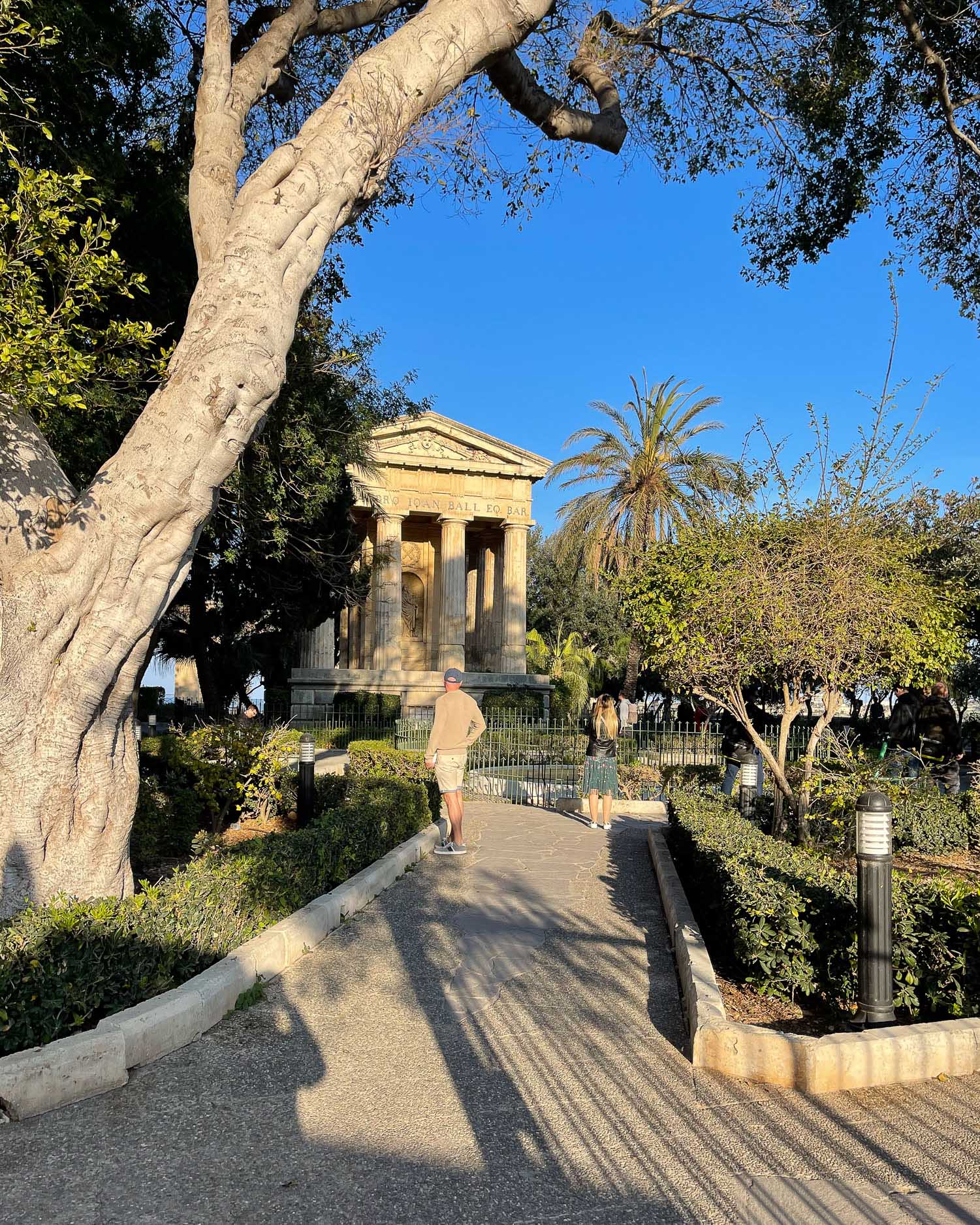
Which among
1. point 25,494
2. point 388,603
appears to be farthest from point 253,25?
point 388,603

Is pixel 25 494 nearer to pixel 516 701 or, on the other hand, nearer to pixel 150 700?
pixel 516 701

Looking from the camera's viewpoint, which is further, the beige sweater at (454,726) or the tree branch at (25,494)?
the beige sweater at (454,726)

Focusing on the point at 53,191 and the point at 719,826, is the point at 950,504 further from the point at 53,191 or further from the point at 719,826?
the point at 53,191

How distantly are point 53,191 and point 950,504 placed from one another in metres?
18.3

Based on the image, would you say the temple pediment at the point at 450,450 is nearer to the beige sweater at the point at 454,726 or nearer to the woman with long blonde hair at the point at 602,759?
the woman with long blonde hair at the point at 602,759

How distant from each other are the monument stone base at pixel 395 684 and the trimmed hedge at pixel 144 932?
24.3 metres

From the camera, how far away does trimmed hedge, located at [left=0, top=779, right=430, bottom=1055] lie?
146 inches

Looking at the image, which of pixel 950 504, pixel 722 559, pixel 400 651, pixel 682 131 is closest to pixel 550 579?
pixel 400 651

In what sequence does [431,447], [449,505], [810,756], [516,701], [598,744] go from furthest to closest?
[449,505]
[431,447]
[516,701]
[598,744]
[810,756]

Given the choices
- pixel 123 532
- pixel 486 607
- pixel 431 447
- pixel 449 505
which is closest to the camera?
pixel 123 532

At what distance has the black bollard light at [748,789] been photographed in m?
9.15

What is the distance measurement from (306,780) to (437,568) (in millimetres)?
27534

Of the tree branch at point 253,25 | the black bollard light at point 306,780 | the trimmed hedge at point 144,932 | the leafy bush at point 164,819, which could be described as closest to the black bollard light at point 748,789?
the black bollard light at point 306,780

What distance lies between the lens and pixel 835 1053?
12.1 ft
